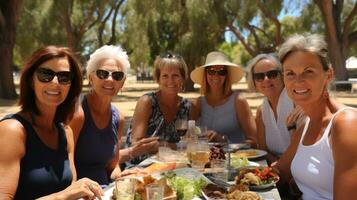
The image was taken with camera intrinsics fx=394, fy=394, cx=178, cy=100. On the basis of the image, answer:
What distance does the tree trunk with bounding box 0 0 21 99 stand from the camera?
19453mm

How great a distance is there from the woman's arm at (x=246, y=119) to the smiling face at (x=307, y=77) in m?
1.88

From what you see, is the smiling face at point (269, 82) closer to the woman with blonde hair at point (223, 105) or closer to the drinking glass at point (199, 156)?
the woman with blonde hair at point (223, 105)

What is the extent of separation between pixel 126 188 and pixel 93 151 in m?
1.37

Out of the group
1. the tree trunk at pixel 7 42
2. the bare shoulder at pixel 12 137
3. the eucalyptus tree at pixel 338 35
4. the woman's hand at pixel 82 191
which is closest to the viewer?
the woman's hand at pixel 82 191

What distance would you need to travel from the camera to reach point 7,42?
1964 cm

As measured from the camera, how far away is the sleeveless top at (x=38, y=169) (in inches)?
89.1

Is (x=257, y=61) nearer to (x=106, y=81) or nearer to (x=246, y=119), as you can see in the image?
(x=246, y=119)

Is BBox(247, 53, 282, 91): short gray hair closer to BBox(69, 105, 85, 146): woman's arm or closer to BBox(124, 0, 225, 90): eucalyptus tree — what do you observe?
BBox(69, 105, 85, 146): woman's arm

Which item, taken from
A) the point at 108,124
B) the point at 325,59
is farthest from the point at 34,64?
the point at 325,59

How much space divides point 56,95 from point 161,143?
1.03 metres

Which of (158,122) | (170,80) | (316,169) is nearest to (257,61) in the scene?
(170,80)

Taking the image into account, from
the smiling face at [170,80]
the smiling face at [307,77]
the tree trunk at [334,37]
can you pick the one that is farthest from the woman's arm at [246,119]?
the tree trunk at [334,37]

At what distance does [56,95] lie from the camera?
2549 millimetres

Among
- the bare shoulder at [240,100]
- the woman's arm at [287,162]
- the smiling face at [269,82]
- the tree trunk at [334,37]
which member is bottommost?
the woman's arm at [287,162]
